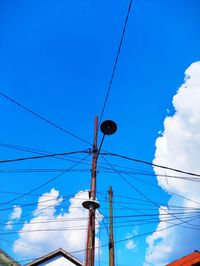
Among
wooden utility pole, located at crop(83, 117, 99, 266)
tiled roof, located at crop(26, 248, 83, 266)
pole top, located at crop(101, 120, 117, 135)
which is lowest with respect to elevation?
wooden utility pole, located at crop(83, 117, 99, 266)

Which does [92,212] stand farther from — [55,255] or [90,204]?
[55,255]

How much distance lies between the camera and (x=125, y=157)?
10.1m

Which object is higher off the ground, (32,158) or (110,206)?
(110,206)

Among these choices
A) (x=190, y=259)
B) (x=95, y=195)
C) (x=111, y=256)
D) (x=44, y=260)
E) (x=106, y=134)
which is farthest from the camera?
(x=190, y=259)

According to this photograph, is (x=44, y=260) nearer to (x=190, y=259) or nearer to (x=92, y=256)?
(x=190, y=259)

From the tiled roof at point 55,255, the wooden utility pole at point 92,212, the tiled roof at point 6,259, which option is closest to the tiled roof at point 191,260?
the tiled roof at point 55,255

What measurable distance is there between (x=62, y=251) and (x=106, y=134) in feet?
52.1

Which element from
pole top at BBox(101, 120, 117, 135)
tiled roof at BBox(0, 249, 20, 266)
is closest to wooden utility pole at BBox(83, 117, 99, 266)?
pole top at BBox(101, 120, 117, 135)

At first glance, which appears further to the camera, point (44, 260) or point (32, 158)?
point (44, 260)

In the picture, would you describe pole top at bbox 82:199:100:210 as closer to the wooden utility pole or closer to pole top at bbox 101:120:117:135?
the wooden utility pole

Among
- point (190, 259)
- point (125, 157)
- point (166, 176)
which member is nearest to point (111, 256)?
point (166, 176)

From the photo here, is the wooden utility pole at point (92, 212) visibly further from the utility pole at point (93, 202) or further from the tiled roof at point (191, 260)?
the tiled roof at point (191, 260)

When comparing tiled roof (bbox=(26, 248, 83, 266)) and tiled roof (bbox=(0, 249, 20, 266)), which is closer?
tiled roof (bbox=(26, 248, 83, 266))

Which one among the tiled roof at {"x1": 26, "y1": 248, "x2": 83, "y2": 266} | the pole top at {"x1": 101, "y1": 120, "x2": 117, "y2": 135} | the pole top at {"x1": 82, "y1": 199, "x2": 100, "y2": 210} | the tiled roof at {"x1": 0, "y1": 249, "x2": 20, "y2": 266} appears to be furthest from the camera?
the tiled roof at {"x1": 0, "y1": 249, "x2": 20, "y2": 266}
